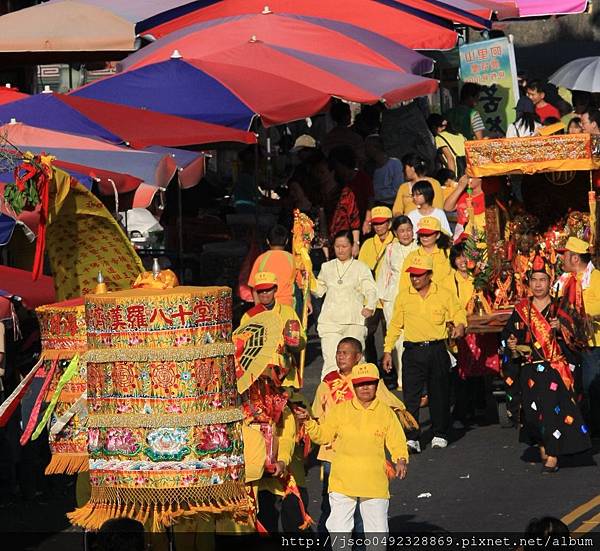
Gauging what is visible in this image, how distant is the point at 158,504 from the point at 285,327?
2.96 meters

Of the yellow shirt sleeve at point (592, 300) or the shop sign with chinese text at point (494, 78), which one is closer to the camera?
the yellow shirt sleeve at point (592, 300)

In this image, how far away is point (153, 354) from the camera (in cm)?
873

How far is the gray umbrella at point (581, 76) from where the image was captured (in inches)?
912

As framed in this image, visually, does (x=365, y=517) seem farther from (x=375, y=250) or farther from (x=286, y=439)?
(x=375, y=250)

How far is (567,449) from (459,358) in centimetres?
202

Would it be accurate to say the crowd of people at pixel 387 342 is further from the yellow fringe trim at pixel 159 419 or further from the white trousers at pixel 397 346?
the yellow fringe trim at pixel 159 419

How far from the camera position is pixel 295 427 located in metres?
10.4

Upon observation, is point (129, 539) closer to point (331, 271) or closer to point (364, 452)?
point (364, 452)

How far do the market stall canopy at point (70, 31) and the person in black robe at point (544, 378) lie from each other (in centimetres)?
758

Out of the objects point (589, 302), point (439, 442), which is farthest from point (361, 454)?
point (589, 302)

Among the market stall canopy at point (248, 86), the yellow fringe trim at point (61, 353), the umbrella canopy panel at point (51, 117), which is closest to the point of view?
the yellow fringe trim at point (61, 353)

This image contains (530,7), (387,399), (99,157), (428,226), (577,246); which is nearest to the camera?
(387,399)

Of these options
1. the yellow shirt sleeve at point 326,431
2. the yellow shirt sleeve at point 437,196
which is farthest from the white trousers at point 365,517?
the yellow shirt sleeve at point 437,196

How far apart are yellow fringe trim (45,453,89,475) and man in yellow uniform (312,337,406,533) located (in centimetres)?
153
